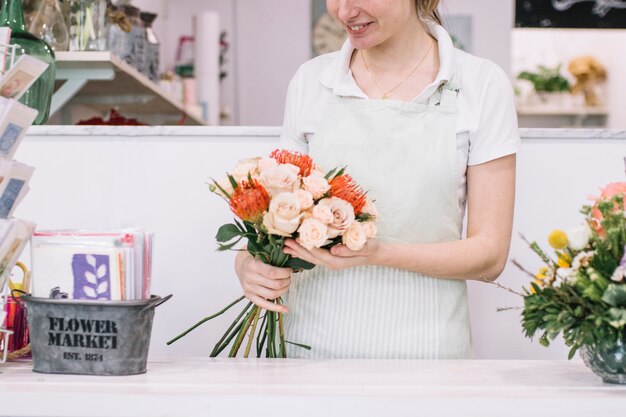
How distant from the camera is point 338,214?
1.35 metres

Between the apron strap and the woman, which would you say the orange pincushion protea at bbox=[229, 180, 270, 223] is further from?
the apron strap

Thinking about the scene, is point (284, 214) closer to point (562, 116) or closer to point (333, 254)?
point (333, 254)

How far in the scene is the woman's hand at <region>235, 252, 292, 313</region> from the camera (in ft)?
4.91

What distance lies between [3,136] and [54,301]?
249 millimetres

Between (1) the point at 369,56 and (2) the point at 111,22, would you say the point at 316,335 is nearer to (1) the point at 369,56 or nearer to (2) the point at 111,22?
(1) the point at 369,56

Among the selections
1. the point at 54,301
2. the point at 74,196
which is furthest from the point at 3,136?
the point at 74,196

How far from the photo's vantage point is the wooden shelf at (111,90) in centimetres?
266

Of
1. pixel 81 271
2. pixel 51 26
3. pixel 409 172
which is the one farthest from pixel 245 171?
pixel 51 26

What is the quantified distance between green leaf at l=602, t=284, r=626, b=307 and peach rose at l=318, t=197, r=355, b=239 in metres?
→ 0.39

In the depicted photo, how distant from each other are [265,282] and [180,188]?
26.1 inches

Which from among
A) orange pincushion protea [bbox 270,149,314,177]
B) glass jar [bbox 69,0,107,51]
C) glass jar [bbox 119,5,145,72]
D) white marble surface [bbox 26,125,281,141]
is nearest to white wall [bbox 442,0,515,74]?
glass jar [bbox 119,5,145,72]

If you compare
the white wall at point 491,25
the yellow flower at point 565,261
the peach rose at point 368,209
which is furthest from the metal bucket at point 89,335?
the white wall at point 491,25

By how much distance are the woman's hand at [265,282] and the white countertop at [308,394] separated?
0.71 feet

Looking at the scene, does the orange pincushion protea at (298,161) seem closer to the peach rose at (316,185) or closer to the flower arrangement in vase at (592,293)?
the peach rose at (316,185)
